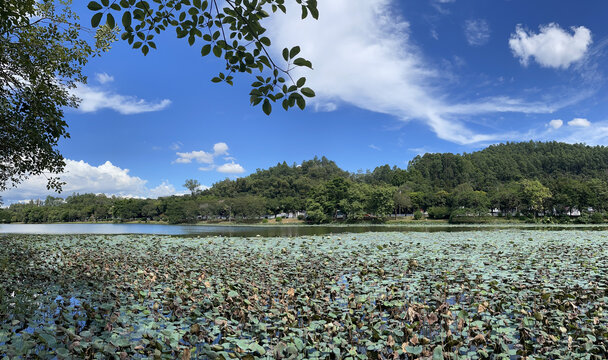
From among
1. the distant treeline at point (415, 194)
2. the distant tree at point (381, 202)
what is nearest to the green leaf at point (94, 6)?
the distant treeline at point (415, 194)

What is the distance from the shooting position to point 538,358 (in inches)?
137

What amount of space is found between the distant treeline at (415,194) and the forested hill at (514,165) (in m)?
0.27

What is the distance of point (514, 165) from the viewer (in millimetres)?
97812

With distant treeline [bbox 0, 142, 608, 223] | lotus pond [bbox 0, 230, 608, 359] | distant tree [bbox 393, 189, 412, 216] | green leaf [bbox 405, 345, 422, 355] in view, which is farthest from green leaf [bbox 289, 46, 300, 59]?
distant tree [bbox 393, 189, 412, 216]

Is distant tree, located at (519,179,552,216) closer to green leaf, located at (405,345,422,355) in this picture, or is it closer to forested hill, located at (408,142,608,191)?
forested hill, located at (408,142,608,191)

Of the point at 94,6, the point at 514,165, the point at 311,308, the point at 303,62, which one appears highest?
the point at 514,165

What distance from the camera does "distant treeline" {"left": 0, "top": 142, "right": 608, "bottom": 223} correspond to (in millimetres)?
57844

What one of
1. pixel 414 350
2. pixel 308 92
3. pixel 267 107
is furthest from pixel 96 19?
pixel 414 350

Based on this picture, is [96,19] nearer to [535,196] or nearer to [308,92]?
[308,92]

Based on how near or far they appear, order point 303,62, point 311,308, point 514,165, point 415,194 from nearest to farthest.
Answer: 1. point 303,62
2. point 311,308
3. point 415,194
4. point 514,165

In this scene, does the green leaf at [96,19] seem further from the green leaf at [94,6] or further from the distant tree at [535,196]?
the distant tree at [535,196]

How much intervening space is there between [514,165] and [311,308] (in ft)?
368

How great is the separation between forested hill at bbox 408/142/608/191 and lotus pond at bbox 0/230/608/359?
84785 millimetres

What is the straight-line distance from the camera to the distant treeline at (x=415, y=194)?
2277 inches
